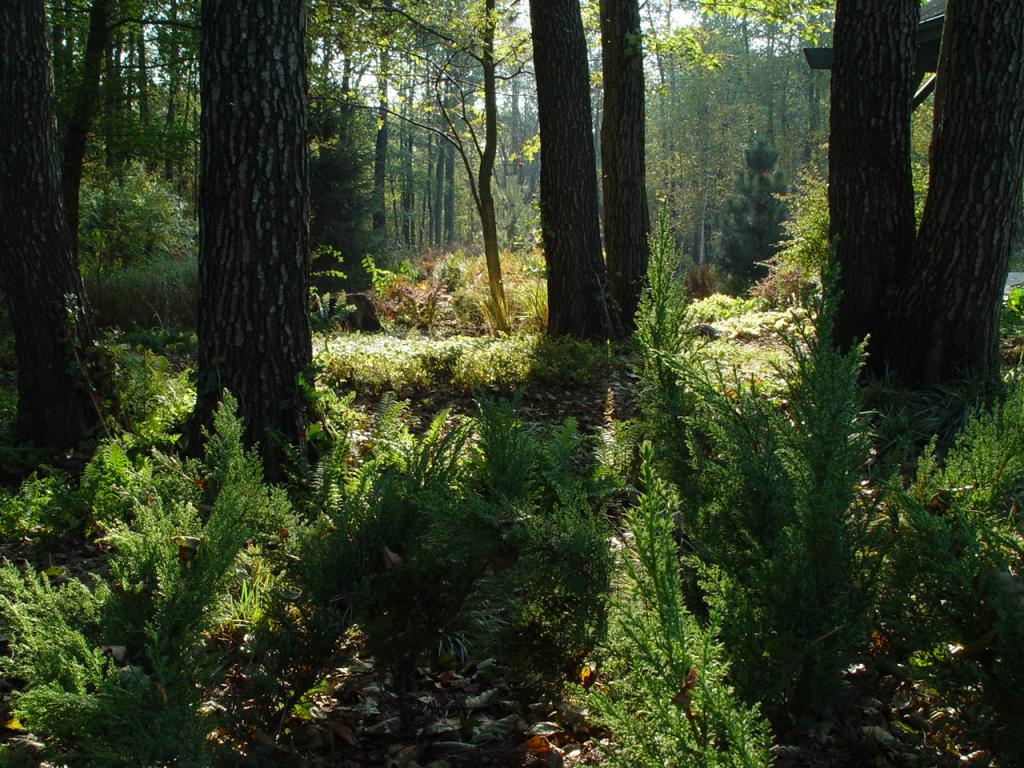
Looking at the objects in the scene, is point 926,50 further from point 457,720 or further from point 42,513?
point 42,513

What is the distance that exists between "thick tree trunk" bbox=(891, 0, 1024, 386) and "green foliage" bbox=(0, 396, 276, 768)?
476 cm

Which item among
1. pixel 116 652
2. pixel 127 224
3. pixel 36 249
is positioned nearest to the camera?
pixel 116 652

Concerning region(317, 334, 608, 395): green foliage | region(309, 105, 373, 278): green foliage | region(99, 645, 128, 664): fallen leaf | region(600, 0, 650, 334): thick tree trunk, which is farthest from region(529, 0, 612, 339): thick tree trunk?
region(309, 105, 373, 278): green foliage

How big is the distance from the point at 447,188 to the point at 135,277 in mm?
39478

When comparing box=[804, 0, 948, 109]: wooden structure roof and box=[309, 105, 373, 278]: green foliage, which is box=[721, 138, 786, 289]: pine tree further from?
box=[309, 105, 373, 278]: green foliage

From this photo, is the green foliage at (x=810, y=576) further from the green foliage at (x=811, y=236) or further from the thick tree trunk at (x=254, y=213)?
the green foliage at (x=811, y=236)

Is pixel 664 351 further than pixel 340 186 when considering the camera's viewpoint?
No

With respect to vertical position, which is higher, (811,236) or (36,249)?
(811,236)

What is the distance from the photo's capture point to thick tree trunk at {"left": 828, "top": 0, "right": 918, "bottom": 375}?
17.4 feet

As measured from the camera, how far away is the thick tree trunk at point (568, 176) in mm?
7871

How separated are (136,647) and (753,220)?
22.9m

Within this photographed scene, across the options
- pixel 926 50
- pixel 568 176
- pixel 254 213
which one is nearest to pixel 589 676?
pixel 254 213

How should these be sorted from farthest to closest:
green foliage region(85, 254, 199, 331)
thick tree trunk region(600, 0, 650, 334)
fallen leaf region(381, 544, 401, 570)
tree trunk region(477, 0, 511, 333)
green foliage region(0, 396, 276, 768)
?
green foliage region(85, 254, 199, 331)
tree trunk region(477, 0, 511, 333)
thick tree trunk region(600, 0, 650, 334)
fallen leaf region(381, 544, 401, 570)
green foliage region(0, 396, 276, 768)

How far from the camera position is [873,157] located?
5430 millimetres
